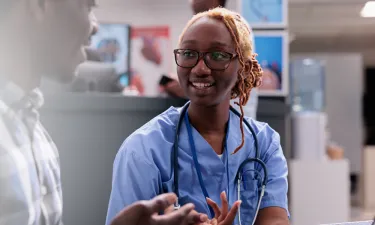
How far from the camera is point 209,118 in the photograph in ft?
1.90

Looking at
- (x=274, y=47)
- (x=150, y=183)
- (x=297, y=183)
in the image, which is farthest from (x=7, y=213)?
(x=297, y=183)

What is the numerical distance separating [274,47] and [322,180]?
1382 mm

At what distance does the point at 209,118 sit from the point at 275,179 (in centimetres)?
12

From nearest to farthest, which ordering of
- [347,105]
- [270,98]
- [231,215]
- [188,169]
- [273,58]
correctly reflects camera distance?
[231,215] → [188,169] → [273,58] → [270,98] → [347,105]

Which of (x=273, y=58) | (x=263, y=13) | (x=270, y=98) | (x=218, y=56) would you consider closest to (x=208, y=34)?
(x=218, y=56)

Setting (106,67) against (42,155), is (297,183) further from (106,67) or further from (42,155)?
(42,155)

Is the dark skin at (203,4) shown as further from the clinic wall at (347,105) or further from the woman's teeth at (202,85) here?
the clinic wall at (347,105)

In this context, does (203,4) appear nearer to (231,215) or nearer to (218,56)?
(218,56)

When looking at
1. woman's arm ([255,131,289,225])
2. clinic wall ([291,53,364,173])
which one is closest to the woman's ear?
woman's arm ([255,131,289,225])

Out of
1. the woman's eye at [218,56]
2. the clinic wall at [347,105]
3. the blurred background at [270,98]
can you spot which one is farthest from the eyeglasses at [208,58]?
the clinic wall at [347,105]

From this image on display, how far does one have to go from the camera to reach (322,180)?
282cm

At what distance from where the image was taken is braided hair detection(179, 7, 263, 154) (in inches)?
20.3

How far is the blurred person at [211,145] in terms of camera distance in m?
0.50

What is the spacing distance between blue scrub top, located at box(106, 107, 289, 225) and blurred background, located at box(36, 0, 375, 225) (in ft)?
0.35
